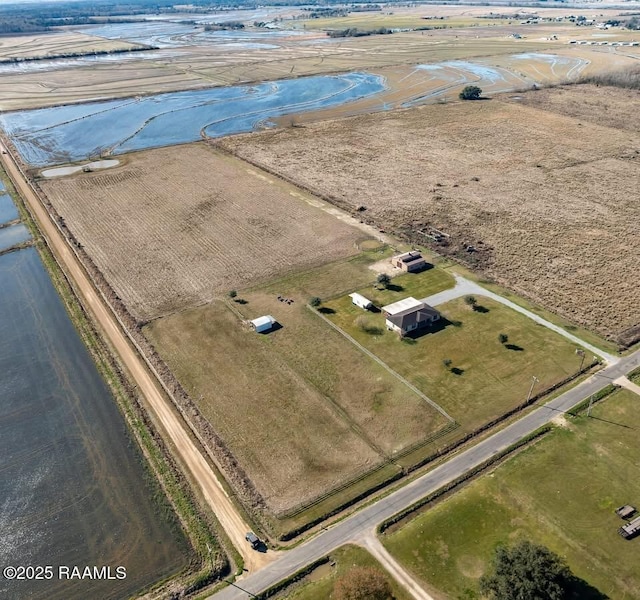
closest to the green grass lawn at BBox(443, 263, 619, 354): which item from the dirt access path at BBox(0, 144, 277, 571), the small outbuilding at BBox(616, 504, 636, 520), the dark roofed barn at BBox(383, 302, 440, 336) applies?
the dark roofed barn at BBox(383, 302, 440, 336)

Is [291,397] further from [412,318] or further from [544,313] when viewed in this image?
[544,313]

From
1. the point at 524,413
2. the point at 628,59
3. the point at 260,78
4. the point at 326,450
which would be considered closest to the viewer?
the point at 326,450

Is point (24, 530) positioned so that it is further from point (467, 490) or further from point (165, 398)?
point (467, 490)

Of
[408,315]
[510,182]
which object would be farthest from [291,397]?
[510,182]

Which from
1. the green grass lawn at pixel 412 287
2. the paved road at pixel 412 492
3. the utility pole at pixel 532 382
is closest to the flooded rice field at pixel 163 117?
the green grass lawn at pixel 412 287

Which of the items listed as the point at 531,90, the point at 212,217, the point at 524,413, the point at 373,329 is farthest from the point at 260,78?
the point at 524,413

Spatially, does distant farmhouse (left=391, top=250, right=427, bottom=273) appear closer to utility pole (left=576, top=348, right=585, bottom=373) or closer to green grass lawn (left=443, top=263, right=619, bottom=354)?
green grass lawn (left=443, top=263, right=619, bottom=354)
